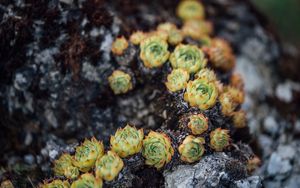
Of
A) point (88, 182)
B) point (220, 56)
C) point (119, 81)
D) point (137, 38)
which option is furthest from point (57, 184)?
point (220, 56)

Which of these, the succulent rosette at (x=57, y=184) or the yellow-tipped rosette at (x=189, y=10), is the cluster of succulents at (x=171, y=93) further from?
the yellow-tipped rosette at (x=189, y=10)

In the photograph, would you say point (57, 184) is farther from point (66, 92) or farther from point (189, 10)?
point (189, 10)

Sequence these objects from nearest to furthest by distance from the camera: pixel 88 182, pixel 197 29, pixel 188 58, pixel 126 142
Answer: pixel 88 182
pixel 126 142
pixel 188 58
pixel 197 29

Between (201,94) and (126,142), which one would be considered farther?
(201,94)

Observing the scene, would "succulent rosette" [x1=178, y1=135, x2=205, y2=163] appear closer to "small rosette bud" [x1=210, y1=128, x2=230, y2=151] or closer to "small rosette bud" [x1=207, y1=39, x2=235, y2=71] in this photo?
"small rosette bud" [x1=210, y1=128, x2=230, y2=151]

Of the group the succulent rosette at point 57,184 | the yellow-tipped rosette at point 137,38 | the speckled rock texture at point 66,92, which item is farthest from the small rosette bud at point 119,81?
the succulent rosette at point 57,184

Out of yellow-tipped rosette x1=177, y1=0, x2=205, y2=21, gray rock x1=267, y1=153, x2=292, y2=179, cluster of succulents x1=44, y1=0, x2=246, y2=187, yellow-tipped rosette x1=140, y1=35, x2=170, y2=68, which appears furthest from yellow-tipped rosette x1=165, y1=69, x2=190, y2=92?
yellow-tipped rosette x1=177, y1=0, x2=205, y2=21
